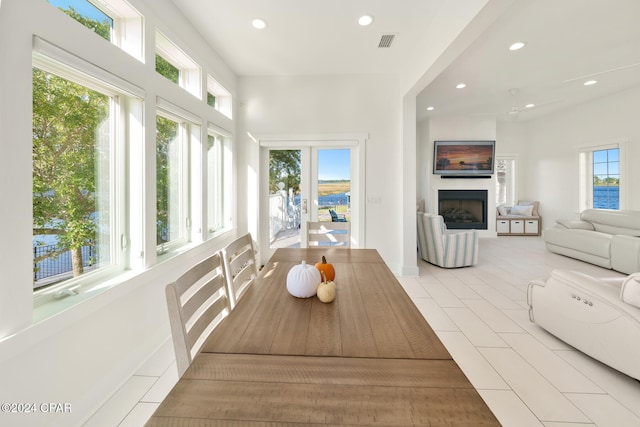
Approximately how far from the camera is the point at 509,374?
1892mm

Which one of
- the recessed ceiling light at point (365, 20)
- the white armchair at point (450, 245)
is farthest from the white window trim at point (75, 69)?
the white armchair at point (450, 245)

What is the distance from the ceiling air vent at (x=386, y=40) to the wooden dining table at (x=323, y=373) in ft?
9.95

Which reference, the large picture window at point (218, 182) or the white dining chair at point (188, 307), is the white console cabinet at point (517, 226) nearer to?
the large picture window at point (218, 182)

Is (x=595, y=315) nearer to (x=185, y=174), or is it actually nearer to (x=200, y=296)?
(x=200, y=296)

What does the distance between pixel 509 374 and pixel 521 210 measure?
6.77 m

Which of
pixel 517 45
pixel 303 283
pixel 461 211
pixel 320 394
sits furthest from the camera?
pixel 461 211

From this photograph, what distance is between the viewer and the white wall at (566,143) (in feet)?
16.9

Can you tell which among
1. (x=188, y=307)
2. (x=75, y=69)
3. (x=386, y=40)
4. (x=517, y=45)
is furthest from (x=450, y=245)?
(x=75, y=69)

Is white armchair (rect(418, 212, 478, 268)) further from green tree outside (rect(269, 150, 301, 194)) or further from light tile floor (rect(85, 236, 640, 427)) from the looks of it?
green tree outside (rect(269, 150, 301, 194))

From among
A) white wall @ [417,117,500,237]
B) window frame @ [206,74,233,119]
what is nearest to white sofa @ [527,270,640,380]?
window frame @ [206,74,233,119]

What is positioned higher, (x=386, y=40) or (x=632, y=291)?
(x=386, y=40)

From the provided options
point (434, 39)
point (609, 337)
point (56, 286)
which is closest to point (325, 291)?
point (56, 286)

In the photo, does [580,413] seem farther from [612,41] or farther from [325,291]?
[612,41]

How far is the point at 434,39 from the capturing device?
281cm
